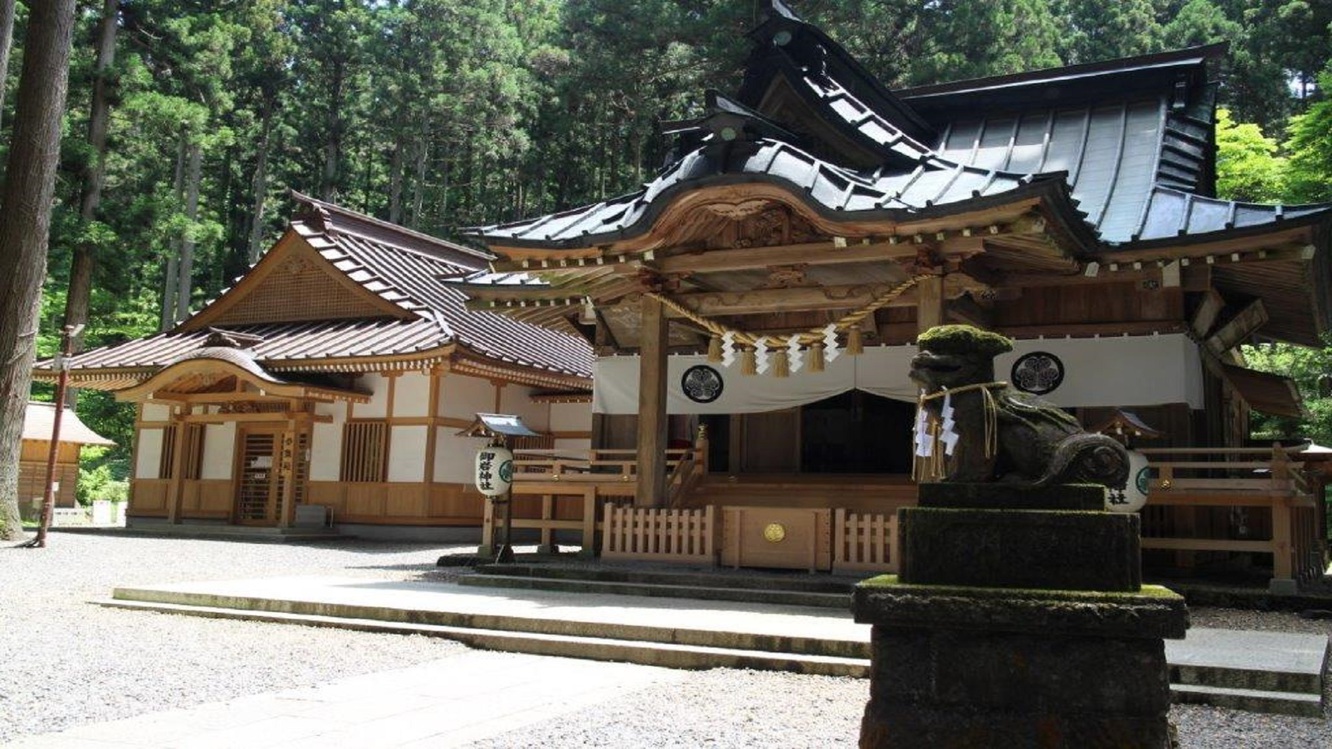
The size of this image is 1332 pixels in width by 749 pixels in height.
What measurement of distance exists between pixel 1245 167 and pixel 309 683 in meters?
21.8

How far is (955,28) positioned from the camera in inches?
1115

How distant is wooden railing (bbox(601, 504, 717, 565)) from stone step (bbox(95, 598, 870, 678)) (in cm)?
346

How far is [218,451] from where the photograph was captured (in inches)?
801

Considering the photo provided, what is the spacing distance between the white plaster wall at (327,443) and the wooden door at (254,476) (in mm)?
768

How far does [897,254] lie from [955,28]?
2053 cm

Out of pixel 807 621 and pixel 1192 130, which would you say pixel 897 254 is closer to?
pixel 807 621

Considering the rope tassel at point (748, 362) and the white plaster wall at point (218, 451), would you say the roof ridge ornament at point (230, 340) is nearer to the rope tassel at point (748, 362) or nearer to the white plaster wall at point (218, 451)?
the white plaster wall at point (218, 451)

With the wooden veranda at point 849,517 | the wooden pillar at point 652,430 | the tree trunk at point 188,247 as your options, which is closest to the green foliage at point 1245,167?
the wooden veranda at point 849,517

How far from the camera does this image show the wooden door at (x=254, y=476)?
19.7m

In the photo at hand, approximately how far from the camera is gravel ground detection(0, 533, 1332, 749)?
196 inches

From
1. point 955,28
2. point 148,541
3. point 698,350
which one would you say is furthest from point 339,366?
point 955,28

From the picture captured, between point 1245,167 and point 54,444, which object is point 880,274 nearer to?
point 54,444

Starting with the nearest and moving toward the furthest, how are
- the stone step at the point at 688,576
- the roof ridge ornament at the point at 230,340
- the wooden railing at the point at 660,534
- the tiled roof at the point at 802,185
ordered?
the stone step at the point at 688,576, the tiled roof at the point at 802,185, the wooden railing at the point at 660,534, the roof ridge ornament at the point at 230,340

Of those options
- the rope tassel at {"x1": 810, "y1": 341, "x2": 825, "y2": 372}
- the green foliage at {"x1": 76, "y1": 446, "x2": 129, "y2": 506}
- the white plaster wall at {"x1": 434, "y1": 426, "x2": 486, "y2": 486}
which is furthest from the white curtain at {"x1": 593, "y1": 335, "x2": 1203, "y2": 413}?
the green foliage at {"x1": 76, "y1": 446, "x2": 129, "y2": 506}
